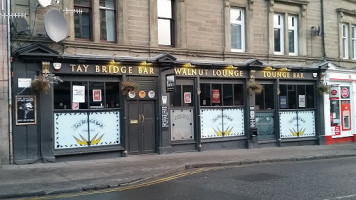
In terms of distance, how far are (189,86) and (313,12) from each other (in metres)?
8.86

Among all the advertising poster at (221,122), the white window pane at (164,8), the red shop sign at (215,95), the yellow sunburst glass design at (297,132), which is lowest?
the yellow sunburst glass design at (297,132)

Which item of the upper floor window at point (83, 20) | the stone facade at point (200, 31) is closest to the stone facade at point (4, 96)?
the stone facade at point (200, 31)

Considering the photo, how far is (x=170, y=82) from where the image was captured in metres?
15.8

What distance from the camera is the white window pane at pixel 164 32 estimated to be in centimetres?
1670

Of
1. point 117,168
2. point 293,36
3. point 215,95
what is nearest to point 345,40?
point 293,36

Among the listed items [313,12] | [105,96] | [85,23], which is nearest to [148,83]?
[105,96]

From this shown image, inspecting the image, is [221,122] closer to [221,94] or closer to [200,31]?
[221,94]

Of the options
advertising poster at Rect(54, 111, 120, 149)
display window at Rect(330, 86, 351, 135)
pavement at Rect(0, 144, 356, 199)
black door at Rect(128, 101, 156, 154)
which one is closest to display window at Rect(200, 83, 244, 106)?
pavement at Rect(0, 144, 356, 199)

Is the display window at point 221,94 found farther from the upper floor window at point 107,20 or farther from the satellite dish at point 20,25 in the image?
the satellite dish at point 20,25

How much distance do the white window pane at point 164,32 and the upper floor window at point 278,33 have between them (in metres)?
6.19

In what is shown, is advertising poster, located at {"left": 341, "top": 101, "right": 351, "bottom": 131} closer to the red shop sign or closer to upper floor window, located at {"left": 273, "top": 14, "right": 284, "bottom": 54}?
upper floor window, located at {"left": 273, "top": 14, "right": 284, "bottom": 54}

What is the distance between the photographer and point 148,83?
16047 millimetres

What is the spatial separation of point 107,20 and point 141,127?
4.39 meters

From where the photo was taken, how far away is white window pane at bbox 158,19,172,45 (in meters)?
16.7
